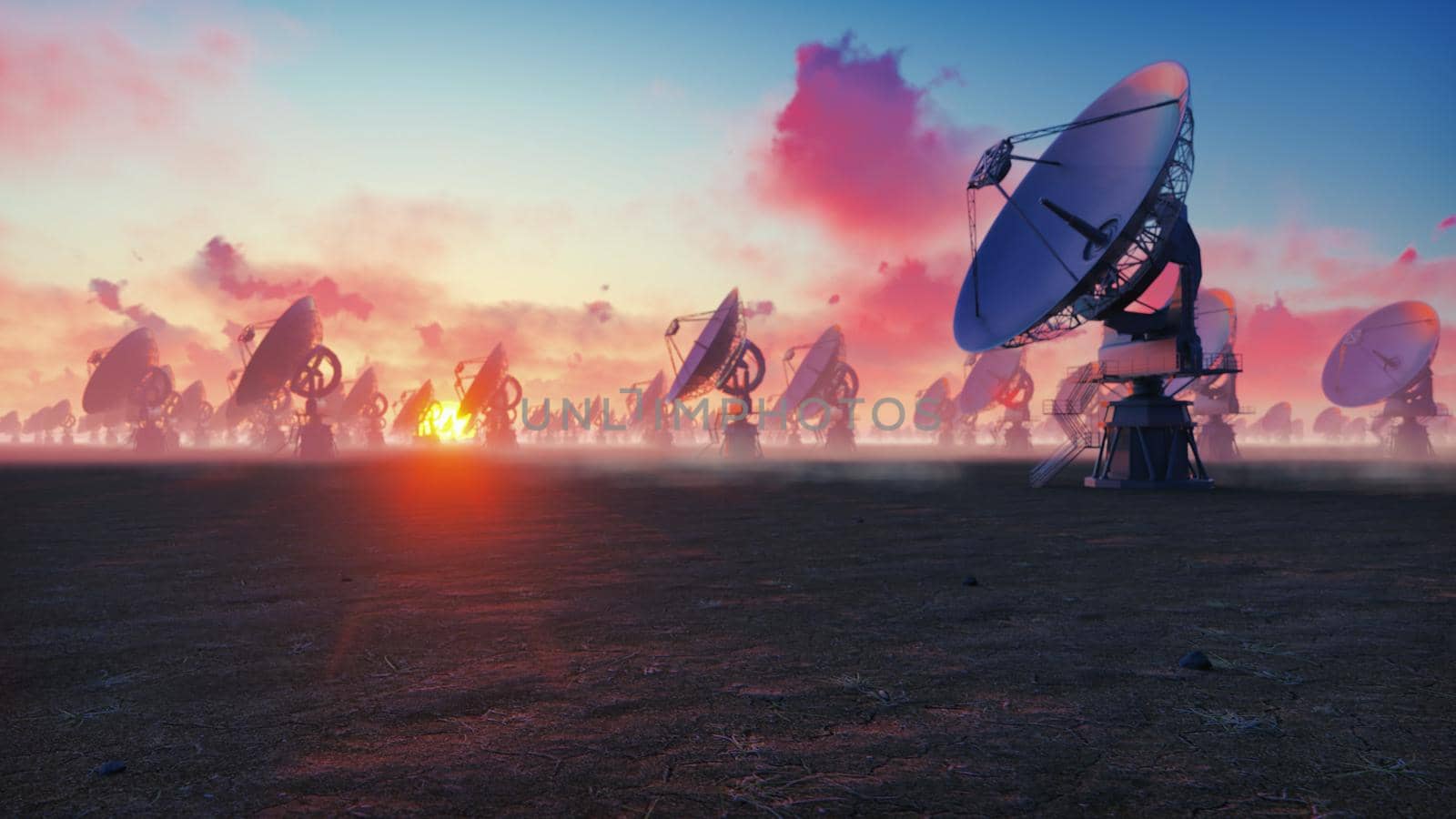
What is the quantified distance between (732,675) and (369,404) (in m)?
122

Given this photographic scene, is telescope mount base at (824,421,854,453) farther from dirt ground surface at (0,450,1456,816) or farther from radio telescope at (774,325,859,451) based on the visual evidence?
dirt ground surface at (0,450,1456,816)

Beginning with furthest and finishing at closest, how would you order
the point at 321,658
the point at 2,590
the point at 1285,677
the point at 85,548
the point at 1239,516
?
the point at 1239,516, the point at 85,548, the point at 2,590, the point at 321,658, the point at 1285,677

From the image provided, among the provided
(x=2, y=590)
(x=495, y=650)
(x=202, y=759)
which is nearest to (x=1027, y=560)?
(x=495, y=650)

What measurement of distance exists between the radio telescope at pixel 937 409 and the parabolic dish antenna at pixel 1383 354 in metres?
66.4

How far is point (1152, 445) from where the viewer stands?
31766 millimetres

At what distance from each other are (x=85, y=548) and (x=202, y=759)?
13.3m

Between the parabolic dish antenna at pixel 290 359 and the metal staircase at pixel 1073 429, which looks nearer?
the metal staircase at pixel 1073 429

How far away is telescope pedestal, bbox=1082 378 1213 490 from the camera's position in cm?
3133

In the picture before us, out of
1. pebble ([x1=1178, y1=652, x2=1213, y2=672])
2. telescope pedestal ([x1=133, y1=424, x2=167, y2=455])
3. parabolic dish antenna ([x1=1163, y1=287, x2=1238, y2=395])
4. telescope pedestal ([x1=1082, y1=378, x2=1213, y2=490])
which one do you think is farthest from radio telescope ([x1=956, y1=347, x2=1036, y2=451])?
telescope pedestal ([x1=133, y1=424, x2=167, y2=455])

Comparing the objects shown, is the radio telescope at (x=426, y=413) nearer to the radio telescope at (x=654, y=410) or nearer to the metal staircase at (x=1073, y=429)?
the radio telescope at (x=654, y=410)

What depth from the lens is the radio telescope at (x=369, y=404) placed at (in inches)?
4592

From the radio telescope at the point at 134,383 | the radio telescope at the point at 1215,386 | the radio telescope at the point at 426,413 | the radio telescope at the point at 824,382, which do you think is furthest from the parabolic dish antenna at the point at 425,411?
the radio telescope at the point at 1215,386

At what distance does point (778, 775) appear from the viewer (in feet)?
15.0

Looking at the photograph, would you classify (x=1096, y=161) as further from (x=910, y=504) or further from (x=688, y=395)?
(x=688, y=395)
